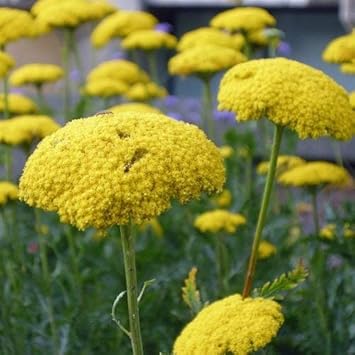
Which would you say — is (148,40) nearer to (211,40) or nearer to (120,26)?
(120,26)

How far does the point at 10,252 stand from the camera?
368 centimetres

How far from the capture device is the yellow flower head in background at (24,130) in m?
3.18

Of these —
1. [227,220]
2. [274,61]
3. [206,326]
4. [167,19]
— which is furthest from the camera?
[167,19]

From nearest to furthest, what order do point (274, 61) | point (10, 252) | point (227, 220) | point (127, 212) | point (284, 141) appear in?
point (127, 212)
point (274, 61)
point (227, 220)
point (10, 252)
point (284, 141)

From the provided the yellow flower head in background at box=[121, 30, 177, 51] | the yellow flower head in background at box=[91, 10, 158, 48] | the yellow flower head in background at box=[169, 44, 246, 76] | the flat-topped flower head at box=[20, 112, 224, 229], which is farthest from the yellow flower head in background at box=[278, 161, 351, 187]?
the flat-topped flower head at box=[20, 112, 224, 229]

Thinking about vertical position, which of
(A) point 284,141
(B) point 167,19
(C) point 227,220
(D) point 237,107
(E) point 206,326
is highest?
(D) point 237,107

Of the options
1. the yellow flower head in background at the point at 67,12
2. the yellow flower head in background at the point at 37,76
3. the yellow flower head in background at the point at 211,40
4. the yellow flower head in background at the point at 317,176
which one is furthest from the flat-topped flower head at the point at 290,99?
the yellow flower head in background at the point at 37,76

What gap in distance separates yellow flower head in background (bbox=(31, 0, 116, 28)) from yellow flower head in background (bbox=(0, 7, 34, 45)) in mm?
237

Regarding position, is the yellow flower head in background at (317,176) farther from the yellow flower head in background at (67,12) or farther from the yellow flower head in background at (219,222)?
the yellow flower head in background at (67,12)

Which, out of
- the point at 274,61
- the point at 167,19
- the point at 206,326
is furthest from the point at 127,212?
the point at 167,19

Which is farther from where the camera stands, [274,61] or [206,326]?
[274,61]

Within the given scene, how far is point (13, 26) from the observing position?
3.61 metres

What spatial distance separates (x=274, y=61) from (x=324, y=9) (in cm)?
739

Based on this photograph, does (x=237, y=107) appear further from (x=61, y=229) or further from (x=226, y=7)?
(x=226, y=7)
